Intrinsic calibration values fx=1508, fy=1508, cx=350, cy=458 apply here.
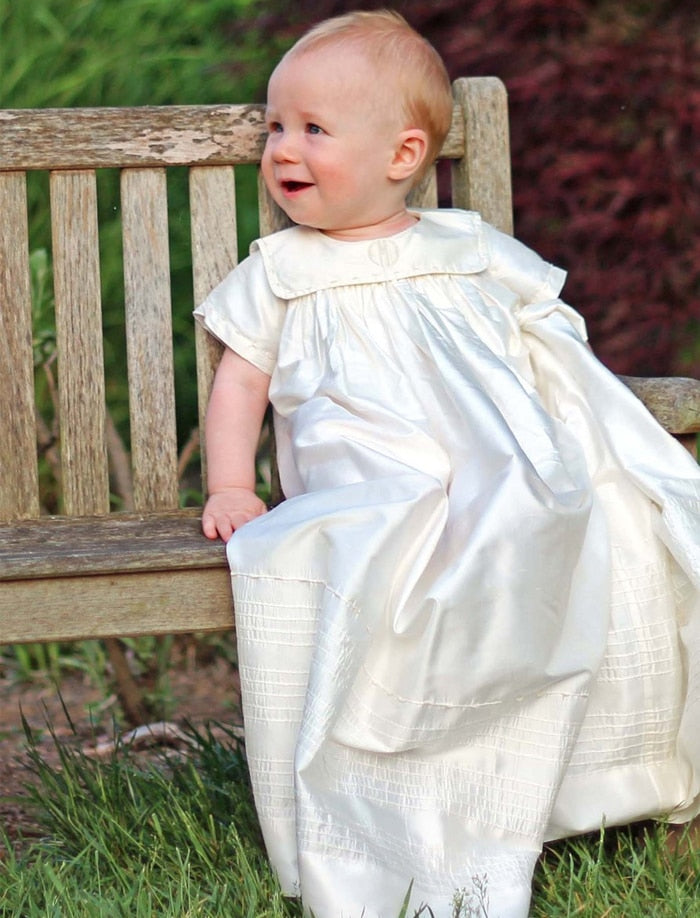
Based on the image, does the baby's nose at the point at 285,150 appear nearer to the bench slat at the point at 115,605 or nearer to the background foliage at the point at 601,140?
the bench slat at the point at 115,605

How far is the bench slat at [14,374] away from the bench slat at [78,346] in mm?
57

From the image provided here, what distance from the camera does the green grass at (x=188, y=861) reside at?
2125mm

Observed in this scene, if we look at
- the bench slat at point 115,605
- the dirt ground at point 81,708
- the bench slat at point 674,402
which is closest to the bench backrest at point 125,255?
the bench slat at point 115,605

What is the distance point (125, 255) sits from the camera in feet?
8.38

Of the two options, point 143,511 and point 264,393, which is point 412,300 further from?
point 143,511

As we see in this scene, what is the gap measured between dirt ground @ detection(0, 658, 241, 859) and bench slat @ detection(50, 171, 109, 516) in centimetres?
72

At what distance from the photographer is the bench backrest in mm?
2480

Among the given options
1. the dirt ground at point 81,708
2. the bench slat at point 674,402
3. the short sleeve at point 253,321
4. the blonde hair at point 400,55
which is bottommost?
the dirt ground at point 81,708

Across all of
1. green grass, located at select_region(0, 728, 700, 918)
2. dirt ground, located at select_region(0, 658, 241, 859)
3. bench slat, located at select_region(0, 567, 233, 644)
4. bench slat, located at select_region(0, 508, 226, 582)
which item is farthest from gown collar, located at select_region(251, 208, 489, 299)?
dirt ground, located at select_region(0, 658, 241, 859)

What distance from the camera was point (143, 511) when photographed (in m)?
2.48

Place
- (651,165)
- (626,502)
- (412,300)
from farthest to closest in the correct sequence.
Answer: (651,165) < (412,300) < (626,502)

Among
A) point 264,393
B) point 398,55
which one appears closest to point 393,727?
point 264,393

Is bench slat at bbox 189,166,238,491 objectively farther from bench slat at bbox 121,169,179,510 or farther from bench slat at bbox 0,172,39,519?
bench slat at bbox 0,172,39,519

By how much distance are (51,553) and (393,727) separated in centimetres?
54
